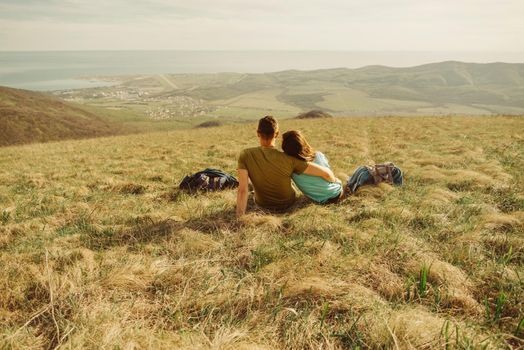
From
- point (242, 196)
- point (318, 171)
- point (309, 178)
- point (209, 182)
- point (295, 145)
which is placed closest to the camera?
point (242, 196)

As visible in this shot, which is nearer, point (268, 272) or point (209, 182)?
point (268, 272)

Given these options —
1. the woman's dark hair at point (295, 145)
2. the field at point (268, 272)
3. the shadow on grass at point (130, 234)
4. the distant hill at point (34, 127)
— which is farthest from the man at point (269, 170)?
the distant hill at point (34, 127)

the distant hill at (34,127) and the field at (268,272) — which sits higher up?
the field at (268,272)

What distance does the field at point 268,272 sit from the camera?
2789 millimetres

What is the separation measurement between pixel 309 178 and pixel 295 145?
0.85m

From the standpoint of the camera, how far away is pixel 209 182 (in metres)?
8.54

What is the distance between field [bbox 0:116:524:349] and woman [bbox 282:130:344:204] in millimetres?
318

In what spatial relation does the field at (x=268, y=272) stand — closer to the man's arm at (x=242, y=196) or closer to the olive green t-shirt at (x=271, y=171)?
the man's arm at (x=242, y=196)

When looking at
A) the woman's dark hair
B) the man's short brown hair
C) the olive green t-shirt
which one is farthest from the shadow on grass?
the woman's dark hair

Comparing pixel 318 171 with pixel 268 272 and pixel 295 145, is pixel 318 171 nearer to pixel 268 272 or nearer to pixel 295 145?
pixel 295 145

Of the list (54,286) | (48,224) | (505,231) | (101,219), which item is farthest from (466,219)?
(48,224)

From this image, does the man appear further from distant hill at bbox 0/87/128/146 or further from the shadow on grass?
distant hill at bbox 0/87/128/146

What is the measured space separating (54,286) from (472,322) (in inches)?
167

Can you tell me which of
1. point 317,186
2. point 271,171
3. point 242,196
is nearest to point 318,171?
point 317,186
